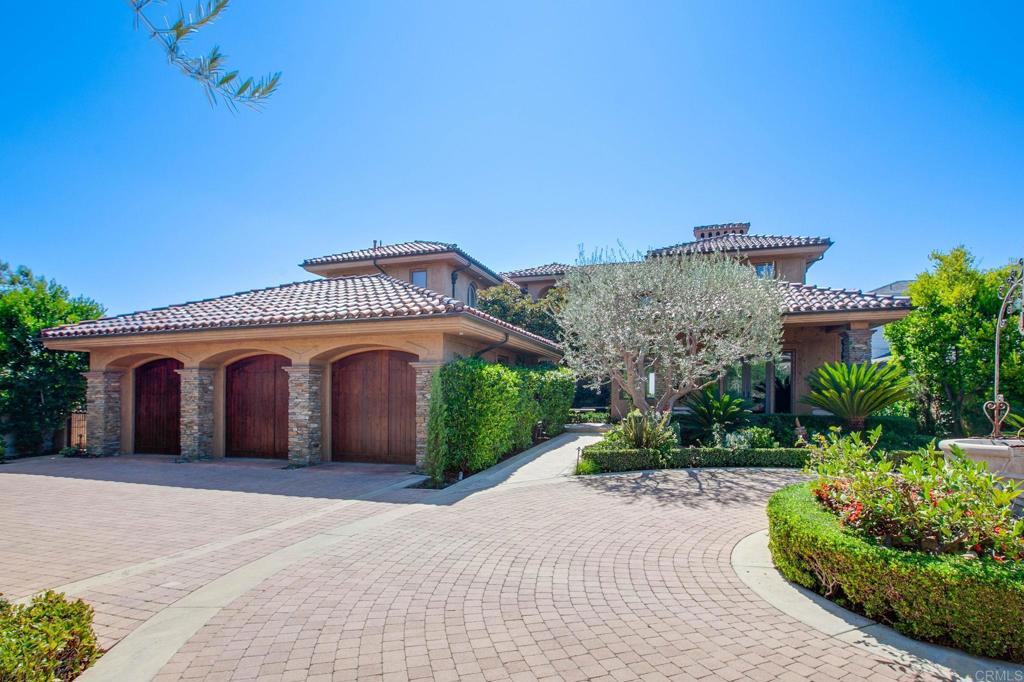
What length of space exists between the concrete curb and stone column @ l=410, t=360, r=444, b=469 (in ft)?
23.8

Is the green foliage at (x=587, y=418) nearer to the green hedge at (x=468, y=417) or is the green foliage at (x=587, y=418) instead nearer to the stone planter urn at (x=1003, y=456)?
the green hedge at (x=468, y=417)

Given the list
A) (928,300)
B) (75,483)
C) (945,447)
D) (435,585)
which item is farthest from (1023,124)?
(75,483)

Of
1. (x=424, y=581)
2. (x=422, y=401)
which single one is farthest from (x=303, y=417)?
(x=424, y=581)

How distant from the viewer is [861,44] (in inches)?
349

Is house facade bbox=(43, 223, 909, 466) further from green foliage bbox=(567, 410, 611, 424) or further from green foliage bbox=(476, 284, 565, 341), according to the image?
green foliage bbox=(476, 284, 565, 341)

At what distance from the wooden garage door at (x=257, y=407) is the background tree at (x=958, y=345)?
64.4ft

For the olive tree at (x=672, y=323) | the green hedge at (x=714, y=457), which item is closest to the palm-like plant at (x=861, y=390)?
the olive tree at (x=672, y=323)

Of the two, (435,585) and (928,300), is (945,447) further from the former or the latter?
(928,300)

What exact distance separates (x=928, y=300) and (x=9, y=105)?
21765 mm

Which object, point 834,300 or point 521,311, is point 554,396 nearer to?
point 521,311

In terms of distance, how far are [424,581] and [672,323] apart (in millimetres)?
10107

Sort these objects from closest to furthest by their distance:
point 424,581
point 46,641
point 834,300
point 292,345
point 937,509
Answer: point 46,641 < point 937,509 < point 424,581 < point 292,345 < point 834,300

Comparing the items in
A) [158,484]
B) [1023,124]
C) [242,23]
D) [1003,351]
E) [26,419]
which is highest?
[1023,124]

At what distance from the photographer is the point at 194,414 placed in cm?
1356
